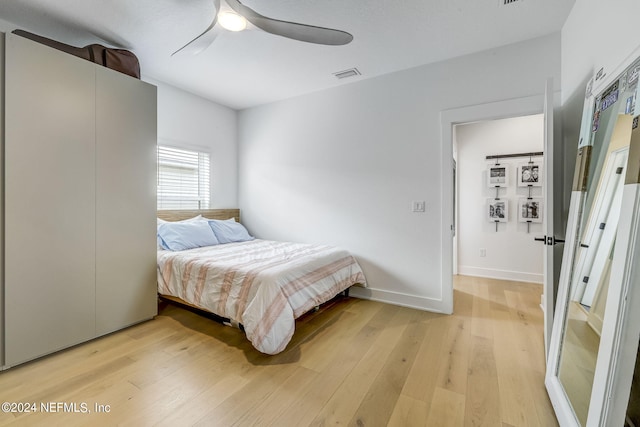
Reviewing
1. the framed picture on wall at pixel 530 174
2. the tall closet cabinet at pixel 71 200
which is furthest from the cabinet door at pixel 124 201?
the framed picture on wall at pixel 530 174

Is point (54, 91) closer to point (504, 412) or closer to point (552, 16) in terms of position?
point (504, 412)

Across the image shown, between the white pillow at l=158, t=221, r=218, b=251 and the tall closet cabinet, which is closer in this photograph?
the tall closet cabinet

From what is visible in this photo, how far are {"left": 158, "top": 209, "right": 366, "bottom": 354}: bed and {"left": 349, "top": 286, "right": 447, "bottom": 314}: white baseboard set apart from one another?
17 cm

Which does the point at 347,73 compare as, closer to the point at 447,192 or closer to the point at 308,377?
the point at 447,192

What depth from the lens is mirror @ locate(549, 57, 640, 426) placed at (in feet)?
4.04

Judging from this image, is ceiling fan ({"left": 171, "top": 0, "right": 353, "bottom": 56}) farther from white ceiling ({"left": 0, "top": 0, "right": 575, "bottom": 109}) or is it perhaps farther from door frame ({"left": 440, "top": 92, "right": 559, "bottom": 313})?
door frame ({"left": 440, "top": 92, "right": 559, "bottom": 313})

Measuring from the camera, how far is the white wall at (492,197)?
399 centimetres

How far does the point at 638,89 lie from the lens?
3.52 ft

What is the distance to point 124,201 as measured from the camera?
246cm

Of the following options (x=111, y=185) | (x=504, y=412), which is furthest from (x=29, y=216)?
(x=504, y=412)

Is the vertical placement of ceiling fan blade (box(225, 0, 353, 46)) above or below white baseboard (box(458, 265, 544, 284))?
above

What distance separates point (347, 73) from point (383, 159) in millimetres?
1065

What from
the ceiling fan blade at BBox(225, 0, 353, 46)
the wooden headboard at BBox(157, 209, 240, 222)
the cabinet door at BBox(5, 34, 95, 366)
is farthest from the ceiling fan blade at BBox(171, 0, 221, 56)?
the wooden headboard at BBox(157, 209, 240, 222)

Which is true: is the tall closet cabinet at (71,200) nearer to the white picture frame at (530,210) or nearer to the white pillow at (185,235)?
the white pillow at (185,235)
